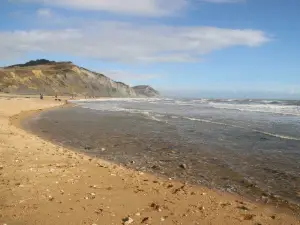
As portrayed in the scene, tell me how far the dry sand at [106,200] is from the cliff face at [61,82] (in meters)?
96.9

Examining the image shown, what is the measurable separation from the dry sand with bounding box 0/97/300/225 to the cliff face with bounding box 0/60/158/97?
96868 mm

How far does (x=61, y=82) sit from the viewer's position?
12344 centimetres

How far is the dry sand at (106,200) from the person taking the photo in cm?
712

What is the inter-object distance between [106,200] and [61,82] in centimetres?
12035

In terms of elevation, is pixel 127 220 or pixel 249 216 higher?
pixel 127 220

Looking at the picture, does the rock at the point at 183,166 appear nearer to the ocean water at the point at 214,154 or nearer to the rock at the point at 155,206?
the ocean water at the point at 214,154

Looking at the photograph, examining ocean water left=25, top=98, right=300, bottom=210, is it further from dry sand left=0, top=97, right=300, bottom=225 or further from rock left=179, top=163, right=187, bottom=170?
dry sand left=0, top=97, right=300, bottom=225

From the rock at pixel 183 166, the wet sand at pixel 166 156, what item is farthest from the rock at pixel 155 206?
the rock at pixel 183 166

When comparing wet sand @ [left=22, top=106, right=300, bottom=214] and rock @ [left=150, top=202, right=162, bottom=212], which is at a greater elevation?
rock @ [left=150, top=202, right=162, bottom=212]

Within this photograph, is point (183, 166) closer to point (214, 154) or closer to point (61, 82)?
point (214, 154)

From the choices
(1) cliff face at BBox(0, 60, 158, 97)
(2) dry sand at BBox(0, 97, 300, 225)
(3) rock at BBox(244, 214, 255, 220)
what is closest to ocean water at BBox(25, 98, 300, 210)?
(2) dry sand at BBox(0, 97, 300, 225)

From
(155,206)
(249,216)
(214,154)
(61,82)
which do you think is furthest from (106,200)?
(61,82)

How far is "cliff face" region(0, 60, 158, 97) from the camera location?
10650 cm

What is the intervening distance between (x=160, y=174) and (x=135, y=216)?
4388 mm
